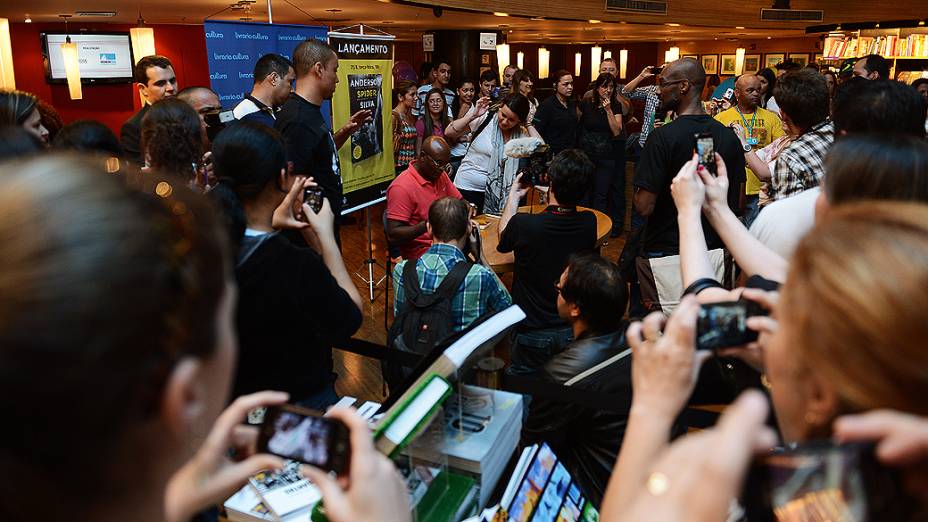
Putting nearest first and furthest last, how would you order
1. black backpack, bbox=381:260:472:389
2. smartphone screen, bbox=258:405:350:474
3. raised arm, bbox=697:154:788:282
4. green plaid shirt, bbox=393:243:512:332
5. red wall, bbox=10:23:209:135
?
smartphone screen, bbox=258:405:350:474
raised arm, bbox=697:154:788:282
black backpack, bbox=381:260:472:389
green plaid shirt, bbox=393:243:512:332
red wall, bbox=10:23:209:135

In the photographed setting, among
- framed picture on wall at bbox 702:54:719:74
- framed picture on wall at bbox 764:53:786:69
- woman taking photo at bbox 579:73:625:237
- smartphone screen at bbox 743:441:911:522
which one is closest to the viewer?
smartphone screen at bbox 743:441:911:522

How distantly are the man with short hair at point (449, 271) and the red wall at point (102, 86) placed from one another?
905 centimetres

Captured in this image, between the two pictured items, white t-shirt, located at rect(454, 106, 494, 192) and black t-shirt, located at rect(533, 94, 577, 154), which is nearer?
white t-shirt, located at rect(454, 106, 494, 192)

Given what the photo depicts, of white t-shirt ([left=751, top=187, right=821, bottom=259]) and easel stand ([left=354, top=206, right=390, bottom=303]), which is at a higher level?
white t-shirt ([left=751, top=187, right=821, bottom=259])

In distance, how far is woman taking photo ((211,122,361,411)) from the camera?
183 cm

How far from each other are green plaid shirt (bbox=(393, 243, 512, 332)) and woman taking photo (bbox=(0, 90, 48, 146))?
65.0 inches

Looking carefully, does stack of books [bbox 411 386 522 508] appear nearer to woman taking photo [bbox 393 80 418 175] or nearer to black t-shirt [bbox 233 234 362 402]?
black t-shirt [bbox 233 234 362 402]

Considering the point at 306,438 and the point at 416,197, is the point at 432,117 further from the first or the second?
the point at 306,438

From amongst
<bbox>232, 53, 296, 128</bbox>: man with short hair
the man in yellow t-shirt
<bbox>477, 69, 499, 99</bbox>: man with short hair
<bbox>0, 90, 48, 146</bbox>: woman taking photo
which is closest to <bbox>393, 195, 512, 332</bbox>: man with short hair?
<bbox>232, 53, 296, 128</bbox>: man with short hair

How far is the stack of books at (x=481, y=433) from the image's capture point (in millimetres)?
1402

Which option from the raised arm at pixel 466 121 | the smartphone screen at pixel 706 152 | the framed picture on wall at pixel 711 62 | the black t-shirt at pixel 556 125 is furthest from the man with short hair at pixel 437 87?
the framed picture on wall at pixel 711 62

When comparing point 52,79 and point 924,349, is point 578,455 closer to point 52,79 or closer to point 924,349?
point 924,349

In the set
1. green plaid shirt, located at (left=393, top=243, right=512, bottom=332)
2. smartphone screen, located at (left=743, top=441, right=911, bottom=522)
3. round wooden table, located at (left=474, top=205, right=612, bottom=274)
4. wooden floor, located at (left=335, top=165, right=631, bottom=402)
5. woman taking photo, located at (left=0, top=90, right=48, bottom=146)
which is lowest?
wooden floor, located at (left=335, top=165, right=631, bottom=402)

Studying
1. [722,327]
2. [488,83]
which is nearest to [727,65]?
[488,83]
